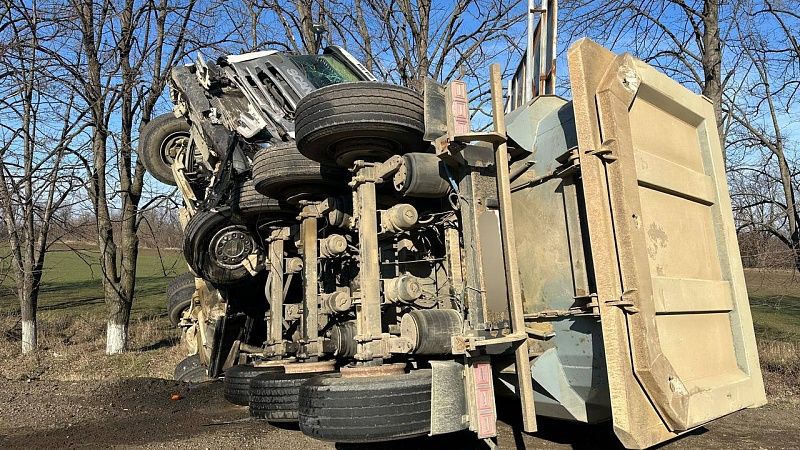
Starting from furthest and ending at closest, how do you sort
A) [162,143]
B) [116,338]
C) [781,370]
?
[116,338] < [162,143] < [781,370]

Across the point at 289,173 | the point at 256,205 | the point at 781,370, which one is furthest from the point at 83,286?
the point at 781,370

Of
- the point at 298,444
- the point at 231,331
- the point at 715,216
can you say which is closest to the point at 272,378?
the point at 298,444

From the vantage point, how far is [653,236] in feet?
9.74

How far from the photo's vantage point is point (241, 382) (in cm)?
523

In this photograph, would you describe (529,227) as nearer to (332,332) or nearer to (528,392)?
(528,392)

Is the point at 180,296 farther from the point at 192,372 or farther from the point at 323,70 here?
the point at 323,70

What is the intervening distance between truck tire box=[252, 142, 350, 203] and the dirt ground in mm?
1972

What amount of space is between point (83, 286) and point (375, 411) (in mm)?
26457

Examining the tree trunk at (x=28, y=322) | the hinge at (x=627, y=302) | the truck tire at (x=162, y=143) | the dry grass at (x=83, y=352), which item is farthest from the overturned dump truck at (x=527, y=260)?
the tree trunk at (x=28, y=322)

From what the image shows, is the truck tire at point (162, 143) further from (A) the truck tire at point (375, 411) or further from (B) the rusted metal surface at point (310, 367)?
(A) the truck tire at point (375, 411)

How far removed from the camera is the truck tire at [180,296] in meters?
8.64

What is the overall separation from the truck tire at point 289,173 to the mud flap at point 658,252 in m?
2.18

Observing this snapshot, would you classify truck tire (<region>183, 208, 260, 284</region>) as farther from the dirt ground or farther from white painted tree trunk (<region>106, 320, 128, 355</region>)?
white painted tree trunk (<region>106, 320, 128, 355</region>)

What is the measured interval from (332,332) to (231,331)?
2532 millimetres
